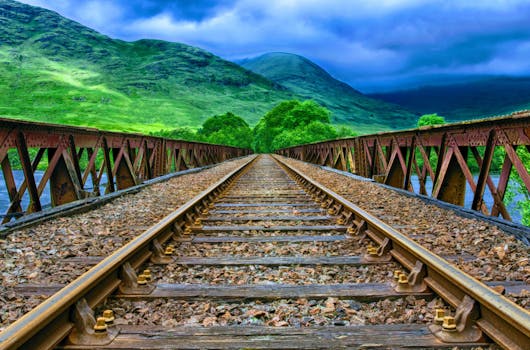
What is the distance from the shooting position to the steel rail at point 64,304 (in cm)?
211

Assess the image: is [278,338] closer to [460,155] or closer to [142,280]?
[142,280]

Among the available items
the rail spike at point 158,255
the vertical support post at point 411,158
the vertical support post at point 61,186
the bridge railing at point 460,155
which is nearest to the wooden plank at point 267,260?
the rail spike at point 158,255

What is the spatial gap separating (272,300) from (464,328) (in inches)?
50.4

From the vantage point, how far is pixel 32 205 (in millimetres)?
6758

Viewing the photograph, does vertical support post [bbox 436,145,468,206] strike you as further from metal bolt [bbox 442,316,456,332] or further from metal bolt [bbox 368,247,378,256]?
metal bolt [bbox 442,316,456,332]

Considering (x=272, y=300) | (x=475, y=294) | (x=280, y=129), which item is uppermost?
(x=280, y=129)

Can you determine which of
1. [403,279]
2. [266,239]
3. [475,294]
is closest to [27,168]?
[266,239]

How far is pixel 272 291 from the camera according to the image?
3211 millimetres

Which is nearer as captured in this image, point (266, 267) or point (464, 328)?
point (464, 328)

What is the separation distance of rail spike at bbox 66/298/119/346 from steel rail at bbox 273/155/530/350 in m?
2.19

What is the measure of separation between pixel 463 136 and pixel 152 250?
5431mm

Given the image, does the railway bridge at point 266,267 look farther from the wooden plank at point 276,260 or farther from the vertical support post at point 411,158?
the vertical support post at point 411,158

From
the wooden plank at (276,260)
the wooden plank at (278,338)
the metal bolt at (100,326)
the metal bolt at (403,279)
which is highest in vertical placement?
the metal bolt at (100,326)

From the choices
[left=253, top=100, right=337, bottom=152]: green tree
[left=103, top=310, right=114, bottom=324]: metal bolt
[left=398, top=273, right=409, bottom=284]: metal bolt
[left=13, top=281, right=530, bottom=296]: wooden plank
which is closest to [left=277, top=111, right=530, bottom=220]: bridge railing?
[left=13, top=281, right=530, bottom=296]: wooden plank
